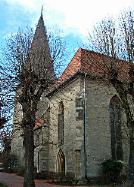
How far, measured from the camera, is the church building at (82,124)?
79.9 ft

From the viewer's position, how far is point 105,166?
79.9 ft

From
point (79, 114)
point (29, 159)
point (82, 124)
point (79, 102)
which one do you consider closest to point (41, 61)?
point (29, 159)

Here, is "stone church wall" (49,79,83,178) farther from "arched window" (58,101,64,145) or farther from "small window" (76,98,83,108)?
"small window" (76,98,83,108)

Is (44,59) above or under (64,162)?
above

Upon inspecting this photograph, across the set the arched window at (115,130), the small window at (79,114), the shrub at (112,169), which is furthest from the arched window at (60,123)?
the shrub at (112,169)

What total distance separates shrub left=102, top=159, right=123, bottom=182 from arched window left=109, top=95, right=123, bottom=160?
6.04 feet

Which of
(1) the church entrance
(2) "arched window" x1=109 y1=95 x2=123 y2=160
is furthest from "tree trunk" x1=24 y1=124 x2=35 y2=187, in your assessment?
(2) "arched window" x1=109 y1=95 x2=123 y2=160

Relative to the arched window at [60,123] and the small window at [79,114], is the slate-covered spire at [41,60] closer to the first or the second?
the small window at [79,114]

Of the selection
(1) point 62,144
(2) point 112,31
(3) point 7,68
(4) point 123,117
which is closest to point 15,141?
(1) point 62,144

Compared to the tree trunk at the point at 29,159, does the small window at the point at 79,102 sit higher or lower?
higher

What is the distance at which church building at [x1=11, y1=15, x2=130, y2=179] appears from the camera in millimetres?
24344

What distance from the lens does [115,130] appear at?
27047 mm

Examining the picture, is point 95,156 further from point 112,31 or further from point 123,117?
point 112,31

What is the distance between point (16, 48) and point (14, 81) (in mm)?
2455
